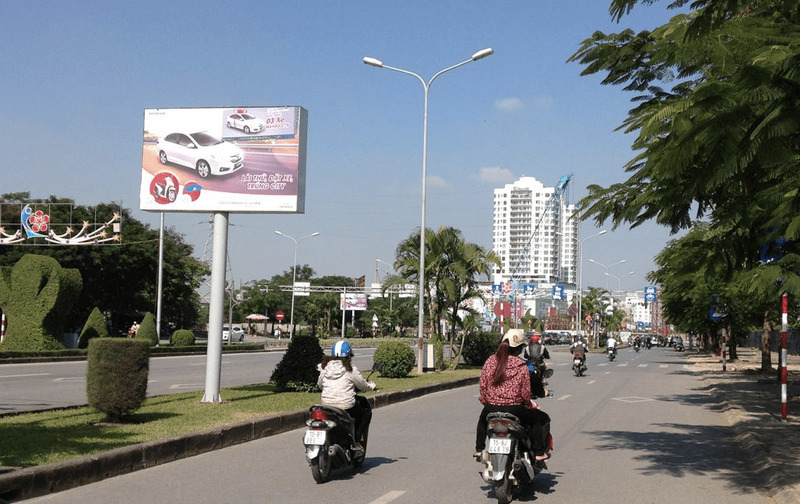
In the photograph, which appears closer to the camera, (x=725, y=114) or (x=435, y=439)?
(x=725, y=114)

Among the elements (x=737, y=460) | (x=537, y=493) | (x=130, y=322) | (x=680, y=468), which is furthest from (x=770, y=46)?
(x=130, y=322)

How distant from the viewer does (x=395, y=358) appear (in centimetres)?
2369

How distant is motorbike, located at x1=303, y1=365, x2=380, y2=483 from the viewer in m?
8.59

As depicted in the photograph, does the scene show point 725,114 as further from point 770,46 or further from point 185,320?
point 185,320

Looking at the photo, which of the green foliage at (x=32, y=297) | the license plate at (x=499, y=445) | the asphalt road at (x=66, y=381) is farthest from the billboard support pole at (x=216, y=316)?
the green foliage at (x=32, y=297)

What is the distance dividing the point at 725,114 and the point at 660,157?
2.43ft

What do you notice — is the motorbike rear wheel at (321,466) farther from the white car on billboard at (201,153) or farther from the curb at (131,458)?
the white car on billboard at (201,153)

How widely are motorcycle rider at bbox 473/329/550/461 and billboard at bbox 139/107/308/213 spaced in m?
8.80

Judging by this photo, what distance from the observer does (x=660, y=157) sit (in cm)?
595

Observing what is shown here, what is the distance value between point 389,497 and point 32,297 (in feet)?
90.8

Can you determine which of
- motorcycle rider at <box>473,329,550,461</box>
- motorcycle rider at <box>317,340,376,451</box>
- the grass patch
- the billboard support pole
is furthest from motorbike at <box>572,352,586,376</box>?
motorcycle rider at <box>473,329,550,461</box>

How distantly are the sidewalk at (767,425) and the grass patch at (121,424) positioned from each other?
6870mm

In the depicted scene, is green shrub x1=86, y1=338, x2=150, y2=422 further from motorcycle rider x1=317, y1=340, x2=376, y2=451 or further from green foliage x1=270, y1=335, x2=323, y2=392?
green foliage x1=270, y1=335, x2=323, y2=392

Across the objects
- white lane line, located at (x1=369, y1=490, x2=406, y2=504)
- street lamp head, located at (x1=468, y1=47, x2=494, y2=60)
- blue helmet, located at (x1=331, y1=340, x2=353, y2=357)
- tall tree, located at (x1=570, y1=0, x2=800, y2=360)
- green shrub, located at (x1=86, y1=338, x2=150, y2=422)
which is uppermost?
street lamp head, located at (x1=468, y1=47, x2=494, y2=60)
